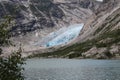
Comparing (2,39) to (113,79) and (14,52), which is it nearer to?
(14,52)

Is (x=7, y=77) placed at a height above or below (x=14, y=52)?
below

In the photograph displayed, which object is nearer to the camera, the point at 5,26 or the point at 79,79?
the point at 5,26

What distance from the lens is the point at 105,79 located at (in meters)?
95.1

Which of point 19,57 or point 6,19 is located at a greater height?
point 6,19

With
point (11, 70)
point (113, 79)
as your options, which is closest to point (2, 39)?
point (11, 70)

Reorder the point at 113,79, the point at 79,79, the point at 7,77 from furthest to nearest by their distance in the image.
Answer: the point at 79,79
the point at 113,79
the point at 7,77

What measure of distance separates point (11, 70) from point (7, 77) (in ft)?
2.58

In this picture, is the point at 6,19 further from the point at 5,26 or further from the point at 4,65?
the point at 4,65

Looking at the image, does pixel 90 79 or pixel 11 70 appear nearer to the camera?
pixel 11 70

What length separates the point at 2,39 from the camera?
34.3m

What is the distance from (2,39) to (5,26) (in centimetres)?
149

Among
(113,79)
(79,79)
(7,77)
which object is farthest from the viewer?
(79,79)

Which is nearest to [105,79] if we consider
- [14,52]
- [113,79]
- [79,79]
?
[113,79]

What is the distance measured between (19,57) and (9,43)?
65.6 inches
